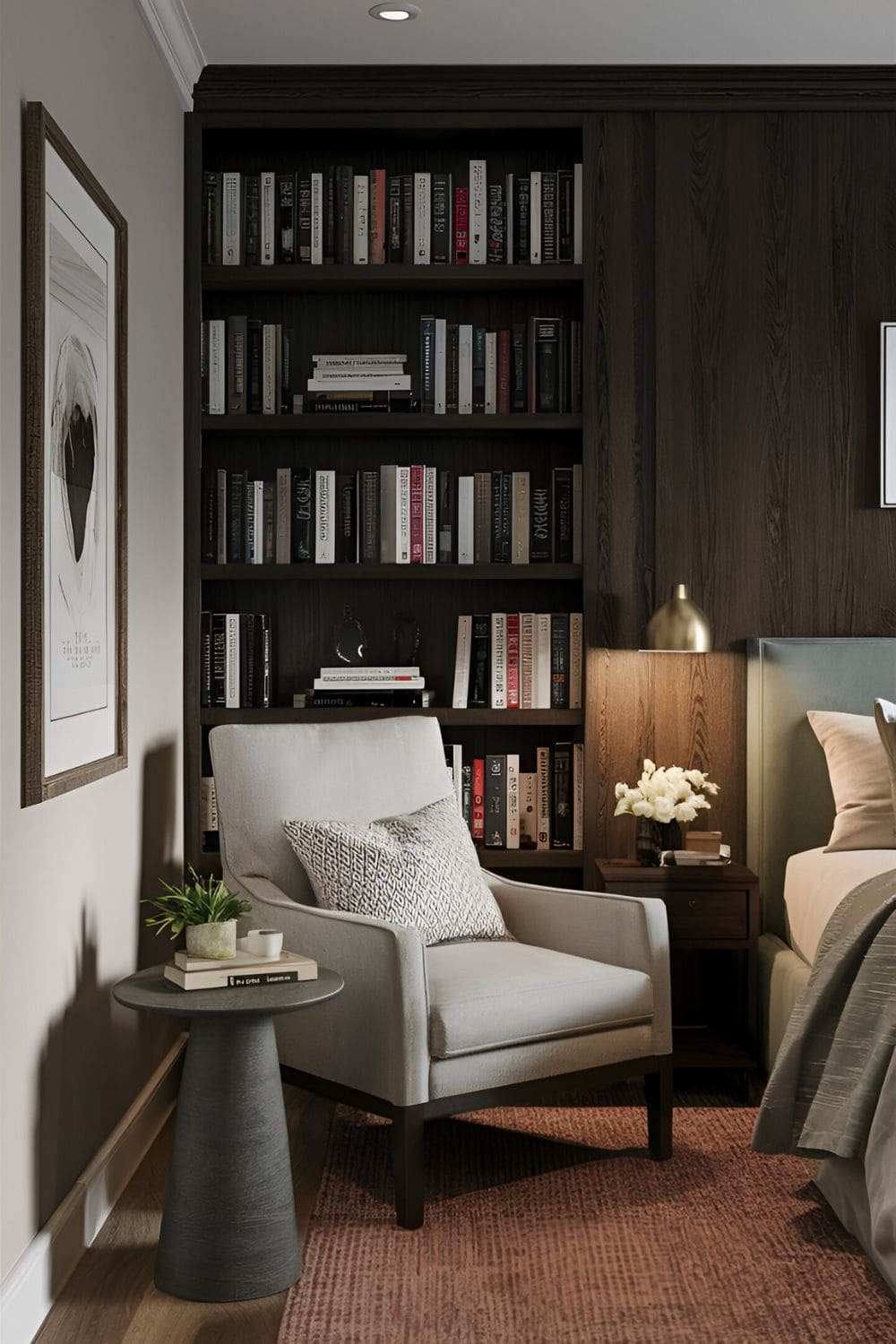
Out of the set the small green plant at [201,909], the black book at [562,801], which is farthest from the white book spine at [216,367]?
the small green plant at [201,909]

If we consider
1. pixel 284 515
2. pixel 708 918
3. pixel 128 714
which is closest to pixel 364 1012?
pixel 128 714

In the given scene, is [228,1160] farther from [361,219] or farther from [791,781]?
[361,219]

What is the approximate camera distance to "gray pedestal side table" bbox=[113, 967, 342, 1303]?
230cm

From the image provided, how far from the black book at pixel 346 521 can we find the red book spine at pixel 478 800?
0.69 metres

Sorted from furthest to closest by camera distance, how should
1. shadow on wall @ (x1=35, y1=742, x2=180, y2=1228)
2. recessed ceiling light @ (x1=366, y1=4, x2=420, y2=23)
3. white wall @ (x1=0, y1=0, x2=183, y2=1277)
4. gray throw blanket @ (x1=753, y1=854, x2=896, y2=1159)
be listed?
recessed ceiling light @ (x1=366, y1=4, x2=420, y2=23)
gray throw blanket @ (x1=753, y1=854, x2=896, y2=1159)
shadow on wall @ (x1=35, y1=742, x2=180, y2=1228)
white wall @ (x1=0, y1=0, x2=183, y2=1277)

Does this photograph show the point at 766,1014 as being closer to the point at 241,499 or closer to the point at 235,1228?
the point at 235,1228

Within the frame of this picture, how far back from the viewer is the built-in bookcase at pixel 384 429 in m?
3.63

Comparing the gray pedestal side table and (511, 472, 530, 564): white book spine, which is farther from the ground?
(511, 472, 530, 564): white book spine

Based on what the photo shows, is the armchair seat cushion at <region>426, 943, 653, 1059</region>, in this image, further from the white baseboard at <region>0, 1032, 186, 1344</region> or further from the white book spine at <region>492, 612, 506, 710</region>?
the white book spine at <region>492, 612, 506, 710</region>

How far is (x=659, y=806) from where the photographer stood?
134 inches

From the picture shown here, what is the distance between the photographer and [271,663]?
381 centimetres

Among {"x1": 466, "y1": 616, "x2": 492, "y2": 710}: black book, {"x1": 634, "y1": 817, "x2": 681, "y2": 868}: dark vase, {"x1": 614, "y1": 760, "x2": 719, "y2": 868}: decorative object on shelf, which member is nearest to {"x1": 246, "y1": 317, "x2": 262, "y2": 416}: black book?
{"x1": 466, "y1": 616, "x2": 492, "y2": 710}: black book

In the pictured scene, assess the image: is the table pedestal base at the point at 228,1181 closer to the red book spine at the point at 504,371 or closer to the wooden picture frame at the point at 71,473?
the wooden picture frame at the point at 71,473

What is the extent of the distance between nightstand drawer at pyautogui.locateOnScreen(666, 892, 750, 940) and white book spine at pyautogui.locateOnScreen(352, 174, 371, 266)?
199 centimetres
